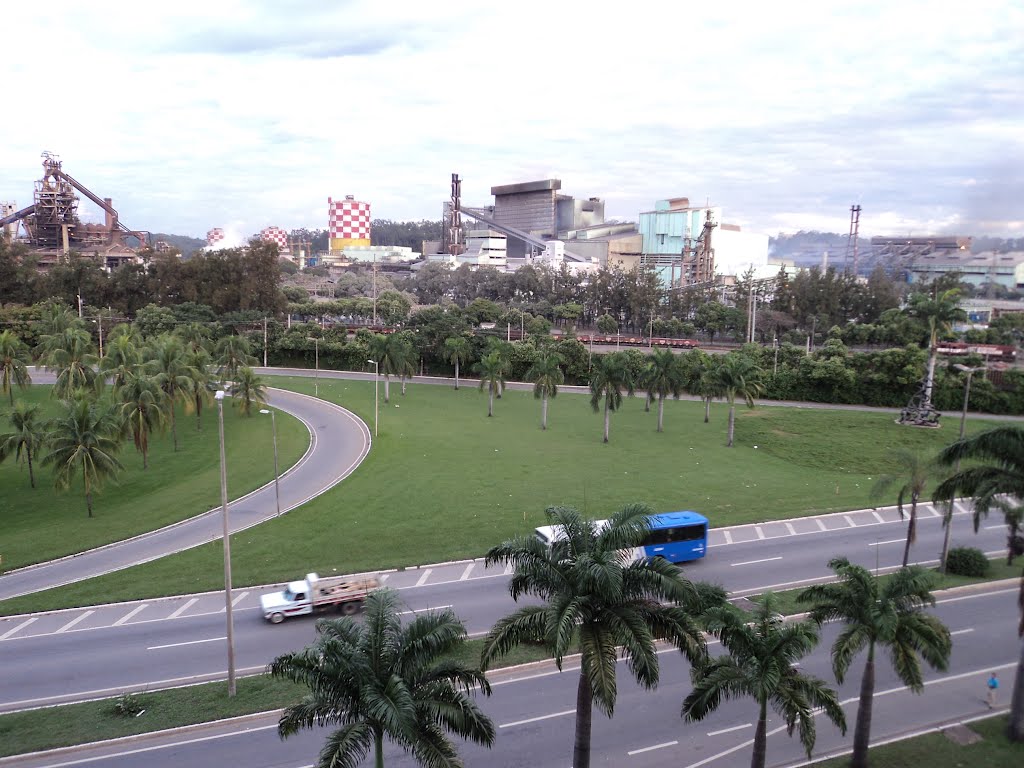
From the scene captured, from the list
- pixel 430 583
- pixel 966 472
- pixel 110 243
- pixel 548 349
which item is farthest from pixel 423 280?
pixel 966 472

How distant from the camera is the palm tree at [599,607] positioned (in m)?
10.9

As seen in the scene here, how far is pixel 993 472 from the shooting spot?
14.4 meters

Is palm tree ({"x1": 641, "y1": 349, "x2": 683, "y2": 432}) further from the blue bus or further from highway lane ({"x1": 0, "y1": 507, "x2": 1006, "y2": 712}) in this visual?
the blue bus

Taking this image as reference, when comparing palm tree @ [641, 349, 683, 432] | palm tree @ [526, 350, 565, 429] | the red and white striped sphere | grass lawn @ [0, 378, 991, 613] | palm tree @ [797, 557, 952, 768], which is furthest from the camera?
the red and white striped sphere

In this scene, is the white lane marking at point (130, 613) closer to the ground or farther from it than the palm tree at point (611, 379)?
closer to the ground

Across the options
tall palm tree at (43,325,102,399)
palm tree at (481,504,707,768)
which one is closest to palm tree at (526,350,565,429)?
tall palm tree at (43,325,102,399)

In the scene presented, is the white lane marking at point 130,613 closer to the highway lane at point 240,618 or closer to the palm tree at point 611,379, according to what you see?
the highway lane at point 240,618

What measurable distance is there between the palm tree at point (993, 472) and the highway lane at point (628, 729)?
4962 mm

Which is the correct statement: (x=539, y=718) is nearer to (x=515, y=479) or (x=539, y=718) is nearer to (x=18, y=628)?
(x=18, y=628)

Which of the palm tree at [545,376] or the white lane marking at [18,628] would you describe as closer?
the white lane marking at [18,628]

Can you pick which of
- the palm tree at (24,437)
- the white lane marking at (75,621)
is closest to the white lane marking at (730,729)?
the white lane marking at (75,621)

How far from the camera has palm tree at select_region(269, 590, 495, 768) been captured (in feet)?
32.4

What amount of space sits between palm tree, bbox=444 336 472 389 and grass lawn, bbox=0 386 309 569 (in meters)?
16.8

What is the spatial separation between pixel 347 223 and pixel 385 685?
7332 inches
